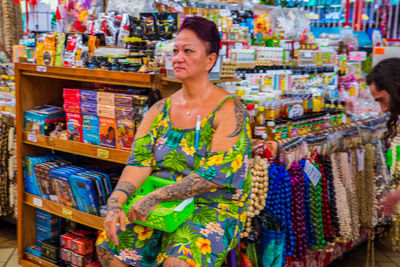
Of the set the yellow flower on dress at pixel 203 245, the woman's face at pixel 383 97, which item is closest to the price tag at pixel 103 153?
the yellow flower on dress at pixel 203 245

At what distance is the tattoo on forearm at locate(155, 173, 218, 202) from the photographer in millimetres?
2027

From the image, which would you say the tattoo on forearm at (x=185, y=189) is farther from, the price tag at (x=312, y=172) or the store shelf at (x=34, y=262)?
the store shelf at (x=34, y=262)

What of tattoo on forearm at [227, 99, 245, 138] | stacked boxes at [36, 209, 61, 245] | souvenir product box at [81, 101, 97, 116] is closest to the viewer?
tattoo on forearm at [227, 99, 245, 138]

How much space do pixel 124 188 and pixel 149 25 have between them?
120 centimetres

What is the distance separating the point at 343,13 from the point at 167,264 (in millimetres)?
7875

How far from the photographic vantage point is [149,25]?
2875 millimetres

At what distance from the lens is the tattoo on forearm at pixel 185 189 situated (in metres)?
2.03

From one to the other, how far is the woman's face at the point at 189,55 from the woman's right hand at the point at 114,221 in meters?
0.73

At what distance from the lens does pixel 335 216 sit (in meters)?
2.96

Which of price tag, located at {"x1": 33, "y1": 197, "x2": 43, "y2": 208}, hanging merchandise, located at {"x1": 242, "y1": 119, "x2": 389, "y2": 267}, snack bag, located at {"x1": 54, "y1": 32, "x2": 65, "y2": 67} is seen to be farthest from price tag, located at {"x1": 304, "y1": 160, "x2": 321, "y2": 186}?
price tag, located at {"x1": 33, "y1": 197, "x2": 43, "y2": 208}

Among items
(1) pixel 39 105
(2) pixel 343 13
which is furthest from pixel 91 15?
(2) pixel 343 13

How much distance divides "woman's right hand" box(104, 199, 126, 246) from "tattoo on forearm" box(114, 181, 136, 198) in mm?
121

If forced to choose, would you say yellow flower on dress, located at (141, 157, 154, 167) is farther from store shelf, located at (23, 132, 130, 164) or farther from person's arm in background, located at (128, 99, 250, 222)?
store shelf, located at (23, 132, 130, 164)

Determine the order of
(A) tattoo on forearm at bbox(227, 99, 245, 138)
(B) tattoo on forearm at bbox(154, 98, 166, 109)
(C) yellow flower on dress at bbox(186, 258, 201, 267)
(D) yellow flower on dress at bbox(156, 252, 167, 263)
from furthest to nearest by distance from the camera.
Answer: (B) tattoo on forearm at bbox(154, 98, 166, 109), (A) tattoo on forearm at bbox(227, 99, 245, 138), (D) yellow flower on dress at bbox(156, 252, 167, 263), (C) yellow flower on dress at bbox(186, 258, 201, 267)
